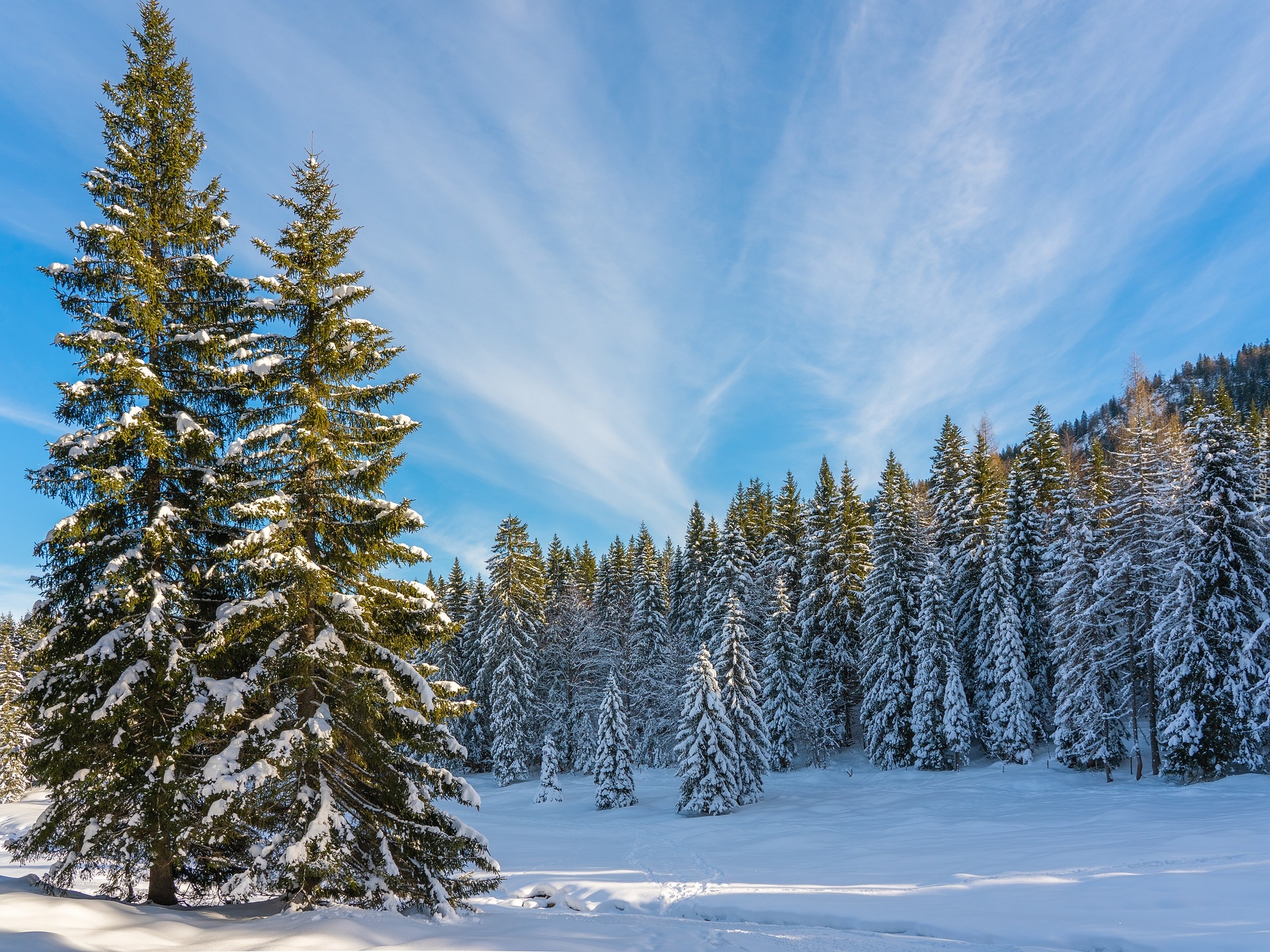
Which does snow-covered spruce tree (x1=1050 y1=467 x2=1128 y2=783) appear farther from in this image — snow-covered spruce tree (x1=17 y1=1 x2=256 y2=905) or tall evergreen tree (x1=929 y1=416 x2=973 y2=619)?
snow-covered spruce tree (x1=17 y1=1 x2=256 y2=905)

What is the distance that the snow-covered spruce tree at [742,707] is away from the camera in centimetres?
3391

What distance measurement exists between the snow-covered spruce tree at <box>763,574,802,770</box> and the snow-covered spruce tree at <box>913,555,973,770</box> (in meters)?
7.52

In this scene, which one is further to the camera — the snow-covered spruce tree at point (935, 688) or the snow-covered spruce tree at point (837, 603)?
the snow-covered spruce tree at point (837, 603)

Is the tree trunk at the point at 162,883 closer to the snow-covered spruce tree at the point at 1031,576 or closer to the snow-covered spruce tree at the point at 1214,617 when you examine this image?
the snow-covered spruce tree at the point at 1214,617

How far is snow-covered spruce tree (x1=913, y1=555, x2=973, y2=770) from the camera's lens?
115ft

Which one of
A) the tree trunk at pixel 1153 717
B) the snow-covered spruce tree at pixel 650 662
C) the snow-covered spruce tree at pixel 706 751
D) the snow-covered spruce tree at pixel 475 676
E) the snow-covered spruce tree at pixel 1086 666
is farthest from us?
the snow-covered spruce tree at pixel 475 676

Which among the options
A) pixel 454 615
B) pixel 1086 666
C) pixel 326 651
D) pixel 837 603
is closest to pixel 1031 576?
pixel 1086 666

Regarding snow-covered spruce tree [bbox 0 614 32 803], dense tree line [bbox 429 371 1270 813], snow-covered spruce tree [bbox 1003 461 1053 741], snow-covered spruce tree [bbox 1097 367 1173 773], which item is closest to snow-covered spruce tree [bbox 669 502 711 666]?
dense tree line [bbox 429 371 1270 813]

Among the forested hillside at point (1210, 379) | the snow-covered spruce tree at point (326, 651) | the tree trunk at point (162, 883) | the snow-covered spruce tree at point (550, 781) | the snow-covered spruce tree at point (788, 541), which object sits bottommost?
the snow-covered spruce tree at point (550, 781)

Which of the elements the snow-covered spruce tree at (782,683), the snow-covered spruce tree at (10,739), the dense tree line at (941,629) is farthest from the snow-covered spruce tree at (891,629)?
the snow-covered spruce tree at (10,739)

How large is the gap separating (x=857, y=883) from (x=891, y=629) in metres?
22.5

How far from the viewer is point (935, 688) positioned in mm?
35812

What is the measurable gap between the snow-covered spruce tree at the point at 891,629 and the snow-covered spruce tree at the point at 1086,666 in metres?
7.28

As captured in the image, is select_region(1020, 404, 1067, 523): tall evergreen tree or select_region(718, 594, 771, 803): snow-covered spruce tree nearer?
select_region(718, 594, 771, 803): snow-covered spruce tree
